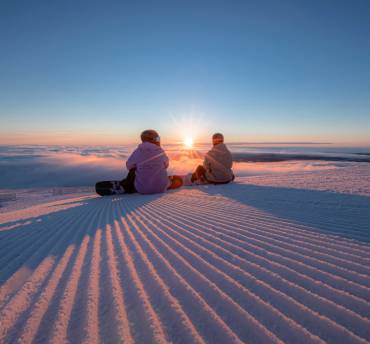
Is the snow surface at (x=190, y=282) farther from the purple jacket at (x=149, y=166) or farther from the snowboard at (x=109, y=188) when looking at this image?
the snowboard at (x=109, y=188)

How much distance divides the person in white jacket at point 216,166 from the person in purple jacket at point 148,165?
1.51 metres

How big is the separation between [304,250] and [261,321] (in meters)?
1.02

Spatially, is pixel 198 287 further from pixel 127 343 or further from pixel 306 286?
pixel 306 286

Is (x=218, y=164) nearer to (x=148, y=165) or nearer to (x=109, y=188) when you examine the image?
(x=148, y=165)

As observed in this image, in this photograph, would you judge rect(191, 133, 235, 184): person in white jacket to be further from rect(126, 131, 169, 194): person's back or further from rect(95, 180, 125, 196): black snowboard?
rect(95, 180, 125, 196): black snowboard

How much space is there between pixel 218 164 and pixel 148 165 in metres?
2.33

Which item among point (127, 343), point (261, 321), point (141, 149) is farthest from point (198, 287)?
point (141, 149)

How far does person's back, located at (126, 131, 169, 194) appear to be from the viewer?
5574 millimetres

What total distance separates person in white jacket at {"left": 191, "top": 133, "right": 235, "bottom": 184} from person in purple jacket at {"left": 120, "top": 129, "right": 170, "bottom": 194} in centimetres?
151

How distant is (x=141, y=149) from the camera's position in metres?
5.58

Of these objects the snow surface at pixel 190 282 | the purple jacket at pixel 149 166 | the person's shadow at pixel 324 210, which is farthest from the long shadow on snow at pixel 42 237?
the person's shadow at pixel 324 210

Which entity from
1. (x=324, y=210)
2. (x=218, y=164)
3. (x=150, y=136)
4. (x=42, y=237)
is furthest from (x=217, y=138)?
(x=42, y=237)

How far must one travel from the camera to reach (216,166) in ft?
23.0

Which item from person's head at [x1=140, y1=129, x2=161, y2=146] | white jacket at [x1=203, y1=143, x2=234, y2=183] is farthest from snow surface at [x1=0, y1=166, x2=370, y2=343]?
white jacket at [x1=203, y1=143, x2=234, y2=183]
